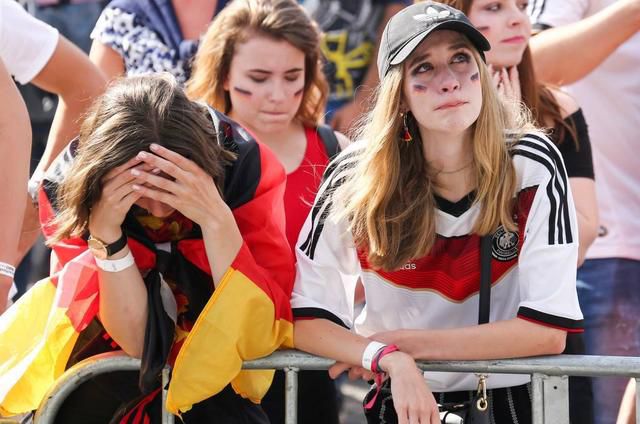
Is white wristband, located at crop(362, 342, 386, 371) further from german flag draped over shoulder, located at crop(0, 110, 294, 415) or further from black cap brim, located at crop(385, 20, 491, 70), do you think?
black cap brim, located at crop(385, 20, 491, 70)

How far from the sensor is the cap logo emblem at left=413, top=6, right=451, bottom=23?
3152 mm

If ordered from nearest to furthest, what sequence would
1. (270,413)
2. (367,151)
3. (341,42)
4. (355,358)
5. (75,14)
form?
(355,358) → (367,151) → (270,413) → (341,42) → (75,14)

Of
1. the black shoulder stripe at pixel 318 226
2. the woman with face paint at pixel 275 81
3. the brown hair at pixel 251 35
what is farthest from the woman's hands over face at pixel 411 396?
the brown hair at pixel 251 35

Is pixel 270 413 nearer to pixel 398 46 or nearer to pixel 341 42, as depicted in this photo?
pixel 398 46

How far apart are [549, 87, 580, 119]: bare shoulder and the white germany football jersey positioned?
0.68 meters

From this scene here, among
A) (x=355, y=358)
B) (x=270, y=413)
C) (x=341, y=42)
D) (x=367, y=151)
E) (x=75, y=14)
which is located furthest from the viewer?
(x=75, y=14)

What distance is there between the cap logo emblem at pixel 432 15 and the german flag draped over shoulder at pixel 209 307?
56cm

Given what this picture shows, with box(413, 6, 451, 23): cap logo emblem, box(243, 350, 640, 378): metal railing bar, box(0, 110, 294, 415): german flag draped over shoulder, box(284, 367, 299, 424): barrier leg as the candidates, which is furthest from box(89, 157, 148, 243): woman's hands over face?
box(413, 6, 451, 23): cap logo emblem

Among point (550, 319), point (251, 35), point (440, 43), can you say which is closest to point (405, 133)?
point (440, 43)

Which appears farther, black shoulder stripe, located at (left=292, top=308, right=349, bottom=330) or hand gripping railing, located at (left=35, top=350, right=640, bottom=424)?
black shoulder stripe, located at (left=292, top=308, right=349, bottom=330)

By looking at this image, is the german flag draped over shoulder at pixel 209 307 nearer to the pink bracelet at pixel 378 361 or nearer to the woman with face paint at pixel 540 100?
the pink bracelet at pixel 378 361

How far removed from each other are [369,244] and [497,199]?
1.23 ft

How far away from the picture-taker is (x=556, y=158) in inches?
122

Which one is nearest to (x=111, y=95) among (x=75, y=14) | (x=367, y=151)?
(x=367, y=151)
